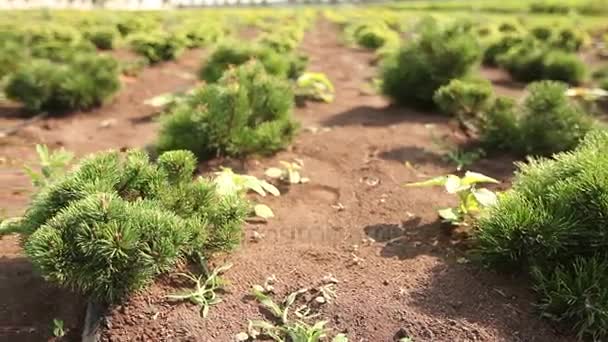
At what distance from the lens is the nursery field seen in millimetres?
2479

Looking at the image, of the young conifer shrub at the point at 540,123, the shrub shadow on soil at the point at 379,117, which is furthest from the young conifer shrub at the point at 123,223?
the shrub shadow on soil at the point at 379,117

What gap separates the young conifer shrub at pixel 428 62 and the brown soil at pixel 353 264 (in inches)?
26.2

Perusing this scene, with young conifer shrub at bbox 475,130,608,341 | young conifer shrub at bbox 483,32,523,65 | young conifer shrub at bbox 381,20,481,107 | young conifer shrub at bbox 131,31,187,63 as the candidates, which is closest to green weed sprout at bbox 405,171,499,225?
young conifer shrub at bbox 475,130,608,341

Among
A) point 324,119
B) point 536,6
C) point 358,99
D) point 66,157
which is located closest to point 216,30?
point 358,99

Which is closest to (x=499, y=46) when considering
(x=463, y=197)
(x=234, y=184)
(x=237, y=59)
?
(x=237, y=59)

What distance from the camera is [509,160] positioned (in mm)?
4547

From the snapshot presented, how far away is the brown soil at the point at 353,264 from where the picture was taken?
2533 mm

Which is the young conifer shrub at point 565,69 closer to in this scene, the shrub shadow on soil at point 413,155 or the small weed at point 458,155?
the small weed at point 458,155

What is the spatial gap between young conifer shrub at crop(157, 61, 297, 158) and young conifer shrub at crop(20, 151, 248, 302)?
128 centimetres

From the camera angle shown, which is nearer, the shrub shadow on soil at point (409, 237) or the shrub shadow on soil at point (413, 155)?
the shrub shadow on soil at point (409, 237)

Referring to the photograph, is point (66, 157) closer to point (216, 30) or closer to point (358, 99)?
point (358, 99)

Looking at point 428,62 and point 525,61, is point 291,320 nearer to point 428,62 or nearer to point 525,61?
point 428,62

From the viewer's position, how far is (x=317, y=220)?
144 inches

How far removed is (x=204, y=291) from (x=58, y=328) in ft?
2.12
